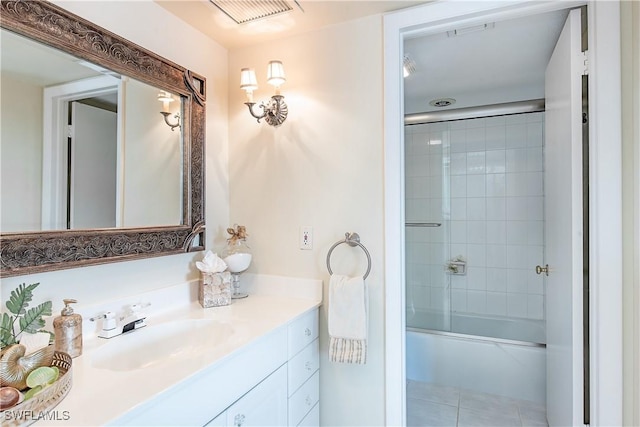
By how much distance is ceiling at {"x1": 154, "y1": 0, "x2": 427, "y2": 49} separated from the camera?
5.07 feet

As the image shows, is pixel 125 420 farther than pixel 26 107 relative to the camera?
No

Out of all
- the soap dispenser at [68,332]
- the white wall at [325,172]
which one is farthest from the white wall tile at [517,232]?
the soap dispenser at [68,332]

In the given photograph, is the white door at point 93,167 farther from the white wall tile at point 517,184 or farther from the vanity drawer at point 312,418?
the white wall tile at point 517,184

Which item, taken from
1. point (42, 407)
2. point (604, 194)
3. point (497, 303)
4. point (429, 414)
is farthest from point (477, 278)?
point (42, 407)

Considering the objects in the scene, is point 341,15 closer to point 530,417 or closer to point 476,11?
point 476,11

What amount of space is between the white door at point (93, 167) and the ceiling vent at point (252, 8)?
0.70 metres

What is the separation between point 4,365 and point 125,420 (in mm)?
304

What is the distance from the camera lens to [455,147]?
3225 millimetres

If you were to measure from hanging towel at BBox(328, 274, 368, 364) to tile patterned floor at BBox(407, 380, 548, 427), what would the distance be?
90 cm

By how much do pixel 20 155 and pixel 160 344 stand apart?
82 cm

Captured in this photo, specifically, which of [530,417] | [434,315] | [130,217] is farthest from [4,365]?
[434,315]

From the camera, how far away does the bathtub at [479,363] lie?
2271 mm

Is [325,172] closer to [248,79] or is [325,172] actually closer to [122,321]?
[248,79]

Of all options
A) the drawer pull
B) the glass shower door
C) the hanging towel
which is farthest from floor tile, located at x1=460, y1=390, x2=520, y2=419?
the drawer pull
